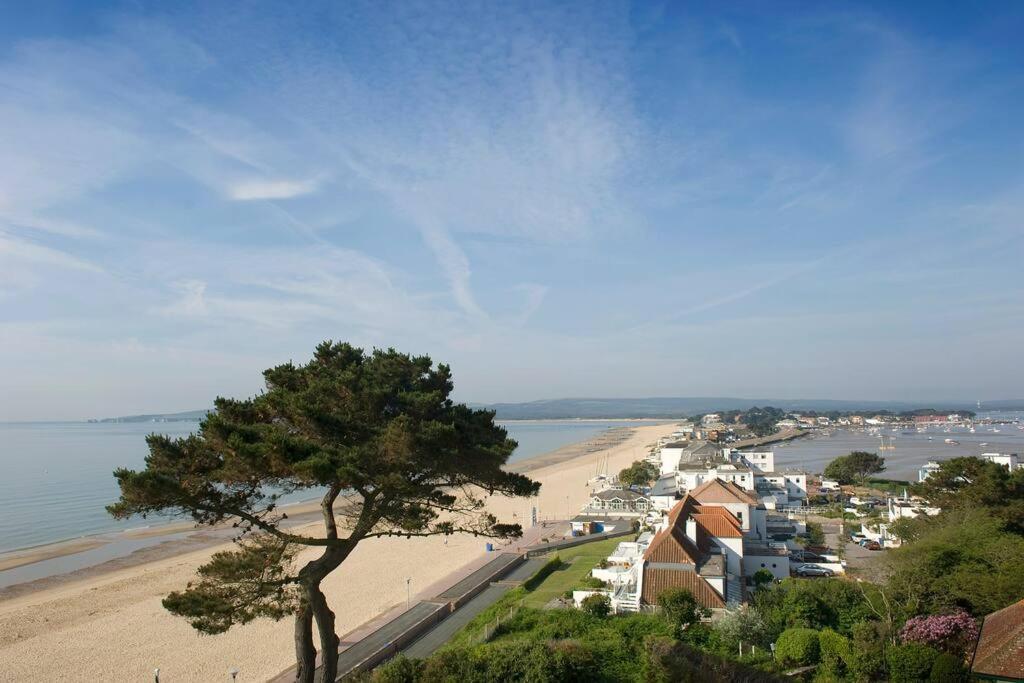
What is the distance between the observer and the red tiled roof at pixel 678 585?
1853 cm

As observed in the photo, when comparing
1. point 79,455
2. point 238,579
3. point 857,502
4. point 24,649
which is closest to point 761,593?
point 238,579

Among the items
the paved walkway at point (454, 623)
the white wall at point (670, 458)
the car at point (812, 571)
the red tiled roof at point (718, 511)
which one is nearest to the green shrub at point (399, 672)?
the paved walkway at point (454, 623)

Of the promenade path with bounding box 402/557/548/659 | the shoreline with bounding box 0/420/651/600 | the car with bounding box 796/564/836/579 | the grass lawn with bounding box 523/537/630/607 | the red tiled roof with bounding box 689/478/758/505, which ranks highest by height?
the red tiled roof with bounding box 689/478/758/505

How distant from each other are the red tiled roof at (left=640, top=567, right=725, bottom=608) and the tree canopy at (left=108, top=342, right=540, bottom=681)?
28.5 feet

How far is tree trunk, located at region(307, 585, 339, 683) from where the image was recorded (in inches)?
419

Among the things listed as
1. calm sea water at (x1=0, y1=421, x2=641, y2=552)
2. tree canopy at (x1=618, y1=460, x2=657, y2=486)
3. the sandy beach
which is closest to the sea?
calm sea water at (x1=0, y1=421, x2=641, y2=552)

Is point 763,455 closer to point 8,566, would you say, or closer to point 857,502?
point 857,502

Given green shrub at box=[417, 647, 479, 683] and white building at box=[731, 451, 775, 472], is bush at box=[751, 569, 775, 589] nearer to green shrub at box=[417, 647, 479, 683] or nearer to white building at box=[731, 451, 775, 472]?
green shrub at box=[417, 647, 479, 683]

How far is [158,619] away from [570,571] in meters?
15.3

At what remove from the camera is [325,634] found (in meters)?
10.9

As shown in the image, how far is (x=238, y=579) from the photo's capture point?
986 cm

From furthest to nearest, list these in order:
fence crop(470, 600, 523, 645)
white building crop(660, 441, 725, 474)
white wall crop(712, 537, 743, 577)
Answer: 1. white building crop(660, 441, 725, 474)
2. white wall crop(712, 537, 743, 577)
3. fence crop(470, 600, 523, 645)

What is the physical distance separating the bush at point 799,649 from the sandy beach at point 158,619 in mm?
13121

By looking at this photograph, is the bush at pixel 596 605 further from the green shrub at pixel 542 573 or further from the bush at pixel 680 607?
the green shrub at pixel 542 573
